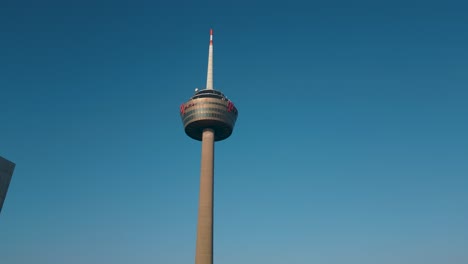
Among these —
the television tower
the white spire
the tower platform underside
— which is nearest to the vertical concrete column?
the television tower

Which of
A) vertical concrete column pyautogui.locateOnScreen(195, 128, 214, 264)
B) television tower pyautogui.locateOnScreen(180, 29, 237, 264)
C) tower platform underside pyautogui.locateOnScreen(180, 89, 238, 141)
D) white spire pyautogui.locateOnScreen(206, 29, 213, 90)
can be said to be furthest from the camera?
white spire pyautogui.locateOnScreen(206, 29, 213, 90)

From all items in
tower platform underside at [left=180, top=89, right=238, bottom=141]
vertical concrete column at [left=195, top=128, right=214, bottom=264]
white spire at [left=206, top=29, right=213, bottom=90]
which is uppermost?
white spire at [left=206, top=29, right=213, bottom=90]

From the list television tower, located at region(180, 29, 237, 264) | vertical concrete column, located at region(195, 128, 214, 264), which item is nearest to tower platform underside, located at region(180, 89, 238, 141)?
television tower, located at region(180, 29, 237, 264)

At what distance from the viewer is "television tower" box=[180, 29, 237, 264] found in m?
123

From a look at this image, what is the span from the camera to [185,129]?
145 metres

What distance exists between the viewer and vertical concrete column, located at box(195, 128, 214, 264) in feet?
399

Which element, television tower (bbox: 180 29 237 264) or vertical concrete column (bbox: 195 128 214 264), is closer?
vertical concrete column (bbox: 195 128 214 264)

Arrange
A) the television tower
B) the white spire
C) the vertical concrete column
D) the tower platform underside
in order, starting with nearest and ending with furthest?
the vertical concrete column
the television tower
the tower platform underside
the white spire

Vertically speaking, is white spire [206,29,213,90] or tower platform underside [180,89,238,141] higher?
white spire [206,29,213,90]

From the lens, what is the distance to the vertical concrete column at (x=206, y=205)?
121625 mm

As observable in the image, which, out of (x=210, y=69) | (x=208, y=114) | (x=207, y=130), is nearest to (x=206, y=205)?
(x=207, y=130)

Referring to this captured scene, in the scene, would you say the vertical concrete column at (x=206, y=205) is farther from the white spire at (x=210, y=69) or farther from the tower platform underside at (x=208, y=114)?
the white spire at (x=210, y=69)

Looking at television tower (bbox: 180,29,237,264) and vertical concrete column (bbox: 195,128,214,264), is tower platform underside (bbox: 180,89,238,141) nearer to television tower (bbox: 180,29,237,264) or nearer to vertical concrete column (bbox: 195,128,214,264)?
television tower (bbox: 180,29,237,264)

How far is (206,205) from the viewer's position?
127 metres
